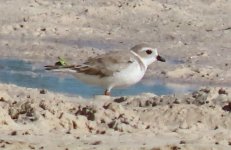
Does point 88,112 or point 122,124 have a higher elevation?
point 88,112

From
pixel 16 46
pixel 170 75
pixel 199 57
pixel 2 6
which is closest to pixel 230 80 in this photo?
pixel 170 75

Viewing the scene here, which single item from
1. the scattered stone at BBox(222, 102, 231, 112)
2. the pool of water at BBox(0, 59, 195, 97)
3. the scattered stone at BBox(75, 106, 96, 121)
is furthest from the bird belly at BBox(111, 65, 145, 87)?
the scattered stone at BBox(75, 106, 96, 121)

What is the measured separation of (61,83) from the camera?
48.2ft

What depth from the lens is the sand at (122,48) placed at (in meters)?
8.32

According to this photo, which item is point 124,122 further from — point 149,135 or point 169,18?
point 169,18

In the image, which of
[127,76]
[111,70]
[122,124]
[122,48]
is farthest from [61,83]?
[122,124]

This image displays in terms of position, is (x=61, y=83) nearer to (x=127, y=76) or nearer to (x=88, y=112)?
(x=127, y=76)

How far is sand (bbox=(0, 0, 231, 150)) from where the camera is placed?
8.32 meters

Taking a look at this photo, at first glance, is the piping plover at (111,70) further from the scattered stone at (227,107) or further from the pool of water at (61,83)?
the scattered stone at (227,107)

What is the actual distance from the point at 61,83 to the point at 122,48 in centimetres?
430

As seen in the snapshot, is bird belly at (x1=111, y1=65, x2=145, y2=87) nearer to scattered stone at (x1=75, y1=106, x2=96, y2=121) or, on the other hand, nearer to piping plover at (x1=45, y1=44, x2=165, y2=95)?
piping plover at (x1=45, y1=44, x2=165, y2=95)

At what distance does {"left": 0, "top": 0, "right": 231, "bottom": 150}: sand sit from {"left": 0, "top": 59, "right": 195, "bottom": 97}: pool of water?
55 cm

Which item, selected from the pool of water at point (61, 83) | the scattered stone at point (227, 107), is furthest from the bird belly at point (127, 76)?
the scattered stone at point (227, 107)

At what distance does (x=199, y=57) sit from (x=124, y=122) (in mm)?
9106
